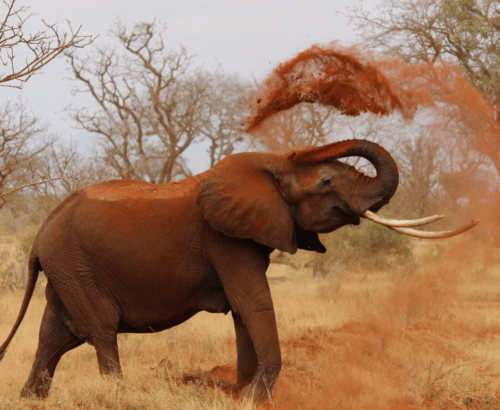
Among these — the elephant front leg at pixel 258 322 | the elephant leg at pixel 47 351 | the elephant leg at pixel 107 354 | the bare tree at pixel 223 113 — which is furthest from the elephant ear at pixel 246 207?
the bare tree at pixel 223 113

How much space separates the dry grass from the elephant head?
5.30 ft

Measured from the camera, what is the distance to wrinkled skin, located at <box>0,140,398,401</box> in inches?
238

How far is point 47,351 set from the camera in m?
6.86

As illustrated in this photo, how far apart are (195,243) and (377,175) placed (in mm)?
1892

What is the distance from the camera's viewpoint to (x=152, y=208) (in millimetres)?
6441

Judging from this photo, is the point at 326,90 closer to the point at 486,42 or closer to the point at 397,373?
the point at 397,373

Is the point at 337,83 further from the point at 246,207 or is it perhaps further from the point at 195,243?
the point at 195,243

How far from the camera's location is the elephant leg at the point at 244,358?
6.59 m

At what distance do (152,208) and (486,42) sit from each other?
12711mm

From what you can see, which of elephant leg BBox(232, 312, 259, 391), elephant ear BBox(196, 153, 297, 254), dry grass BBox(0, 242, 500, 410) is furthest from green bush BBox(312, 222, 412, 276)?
elephant ear BBox(196, 153, 297, 254)

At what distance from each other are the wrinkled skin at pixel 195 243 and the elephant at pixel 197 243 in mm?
10

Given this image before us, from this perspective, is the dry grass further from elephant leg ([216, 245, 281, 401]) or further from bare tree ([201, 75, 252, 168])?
bare tree ([201, 75, 252, 168])

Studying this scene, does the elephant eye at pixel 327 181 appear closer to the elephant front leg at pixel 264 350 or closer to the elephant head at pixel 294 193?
the elephant head at pixel 294 193

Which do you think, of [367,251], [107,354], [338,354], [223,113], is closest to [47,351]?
[107,354]
